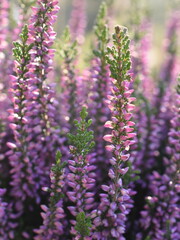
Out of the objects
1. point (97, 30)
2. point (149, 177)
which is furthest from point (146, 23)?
point (149, 177)

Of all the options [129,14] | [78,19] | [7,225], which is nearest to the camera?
[7,225]

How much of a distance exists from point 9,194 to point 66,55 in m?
0.98

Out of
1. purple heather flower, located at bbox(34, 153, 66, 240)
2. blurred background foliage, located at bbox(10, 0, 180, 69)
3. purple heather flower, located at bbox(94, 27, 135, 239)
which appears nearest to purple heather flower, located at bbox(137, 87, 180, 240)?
purple heather flower, located at bbox(94, 27, 135, 239)

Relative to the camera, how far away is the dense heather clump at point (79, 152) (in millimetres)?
1608

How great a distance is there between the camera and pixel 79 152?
1.61 metres

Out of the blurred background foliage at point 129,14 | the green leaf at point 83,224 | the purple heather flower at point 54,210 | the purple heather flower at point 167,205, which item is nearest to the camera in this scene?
the green leaf at point 83,224

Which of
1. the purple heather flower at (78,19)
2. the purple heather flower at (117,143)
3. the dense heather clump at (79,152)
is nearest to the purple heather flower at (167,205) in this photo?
the dense heather clump at (79,152)

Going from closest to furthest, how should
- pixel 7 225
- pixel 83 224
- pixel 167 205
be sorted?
1. pixel 83 224
2. pixel 167 205
3. pixel 7 225

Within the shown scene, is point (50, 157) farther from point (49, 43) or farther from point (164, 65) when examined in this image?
point (164, 65)

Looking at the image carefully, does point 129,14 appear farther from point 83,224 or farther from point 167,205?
point 83,224

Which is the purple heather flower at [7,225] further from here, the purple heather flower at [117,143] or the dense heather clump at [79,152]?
the purple heather flower at [117,143]

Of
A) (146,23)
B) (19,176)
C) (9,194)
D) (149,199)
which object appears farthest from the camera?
(146,23)

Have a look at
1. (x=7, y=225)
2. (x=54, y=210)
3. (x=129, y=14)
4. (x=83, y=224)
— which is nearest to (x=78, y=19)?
(x=129, y=14)

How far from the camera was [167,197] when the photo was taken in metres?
2.03
